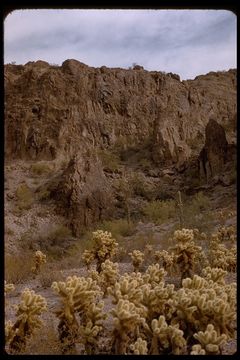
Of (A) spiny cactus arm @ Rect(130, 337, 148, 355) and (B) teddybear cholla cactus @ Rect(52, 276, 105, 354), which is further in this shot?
(B) teddybear cholla cactus @ Rect(52, 276, 105, 354)

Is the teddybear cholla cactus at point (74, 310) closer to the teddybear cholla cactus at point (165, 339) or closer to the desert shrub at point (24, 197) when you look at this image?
the teddybear cholla cactus at point (165, 339)

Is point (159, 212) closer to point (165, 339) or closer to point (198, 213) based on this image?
point (198, 213)

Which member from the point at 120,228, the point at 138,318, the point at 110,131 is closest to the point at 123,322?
the point at 138,318

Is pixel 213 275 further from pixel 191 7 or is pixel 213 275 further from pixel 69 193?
pixel 69 193

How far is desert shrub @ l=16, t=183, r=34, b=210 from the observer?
1652 cm

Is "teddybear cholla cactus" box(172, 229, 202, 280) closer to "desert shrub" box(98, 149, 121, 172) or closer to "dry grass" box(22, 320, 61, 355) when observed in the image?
"dry grass" box(22, 320, 61, 355)

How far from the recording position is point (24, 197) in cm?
1725

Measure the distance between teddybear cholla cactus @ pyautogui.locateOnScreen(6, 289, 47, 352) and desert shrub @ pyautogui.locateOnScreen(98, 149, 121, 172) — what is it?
15.4 m

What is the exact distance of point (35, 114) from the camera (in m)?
22.6

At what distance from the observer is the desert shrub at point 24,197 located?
16517mm

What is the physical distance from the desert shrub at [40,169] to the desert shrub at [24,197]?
1.11 m

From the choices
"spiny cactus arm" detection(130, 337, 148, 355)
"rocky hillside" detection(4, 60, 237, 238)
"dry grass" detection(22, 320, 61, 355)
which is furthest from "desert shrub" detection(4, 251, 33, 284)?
"rocky hillside" detection(4, 60, 237, 238)

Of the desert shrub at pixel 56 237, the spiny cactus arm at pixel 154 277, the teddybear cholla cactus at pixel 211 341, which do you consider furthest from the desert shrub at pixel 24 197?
the teddybear cholla cactus at pixel 211 341

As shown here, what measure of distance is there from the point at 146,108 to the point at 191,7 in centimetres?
2300
